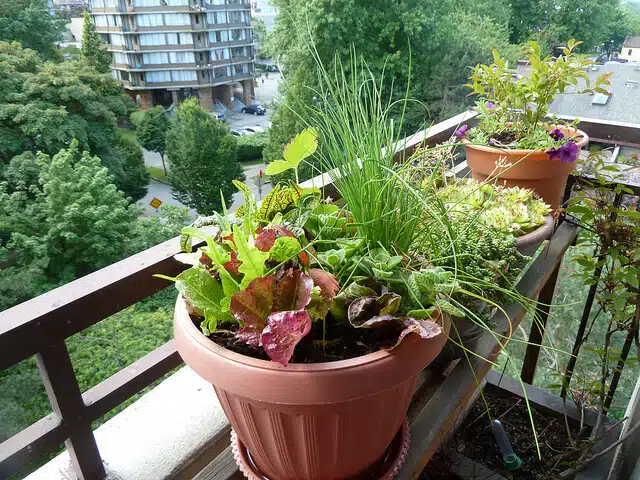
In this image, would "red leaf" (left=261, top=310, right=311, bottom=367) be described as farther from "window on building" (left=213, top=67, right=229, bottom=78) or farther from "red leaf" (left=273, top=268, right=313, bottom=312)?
"window on building" (left=213, top=67, right=229, bottom=78)

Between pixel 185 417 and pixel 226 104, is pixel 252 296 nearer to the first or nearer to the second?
pixel 185 417

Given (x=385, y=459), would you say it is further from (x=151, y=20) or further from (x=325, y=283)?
(x=151, y=20)

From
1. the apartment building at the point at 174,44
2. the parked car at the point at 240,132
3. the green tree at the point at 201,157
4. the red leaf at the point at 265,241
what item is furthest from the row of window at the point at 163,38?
the red leaf at the point at 265,241

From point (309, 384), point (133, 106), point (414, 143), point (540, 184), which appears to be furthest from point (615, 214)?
point (133, 106)

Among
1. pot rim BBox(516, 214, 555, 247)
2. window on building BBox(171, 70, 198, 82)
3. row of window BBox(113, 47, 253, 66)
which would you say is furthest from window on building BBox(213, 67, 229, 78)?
pot rim BBox(516, 214, 555, 247)

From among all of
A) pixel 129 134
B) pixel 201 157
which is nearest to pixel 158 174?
pixel 129 134

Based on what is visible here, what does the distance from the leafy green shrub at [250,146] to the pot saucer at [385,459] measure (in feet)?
53.3

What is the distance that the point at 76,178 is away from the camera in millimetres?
11984

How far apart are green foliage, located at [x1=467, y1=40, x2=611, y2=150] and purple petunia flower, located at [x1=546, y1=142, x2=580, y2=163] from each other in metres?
0.05

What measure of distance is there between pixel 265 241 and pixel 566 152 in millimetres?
979

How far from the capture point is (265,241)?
542mm

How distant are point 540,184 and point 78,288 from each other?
1.17 metres

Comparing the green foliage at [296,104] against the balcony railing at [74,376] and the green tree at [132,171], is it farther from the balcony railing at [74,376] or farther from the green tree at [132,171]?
the green tree at [132,171]

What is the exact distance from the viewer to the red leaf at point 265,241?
0.54 metres
